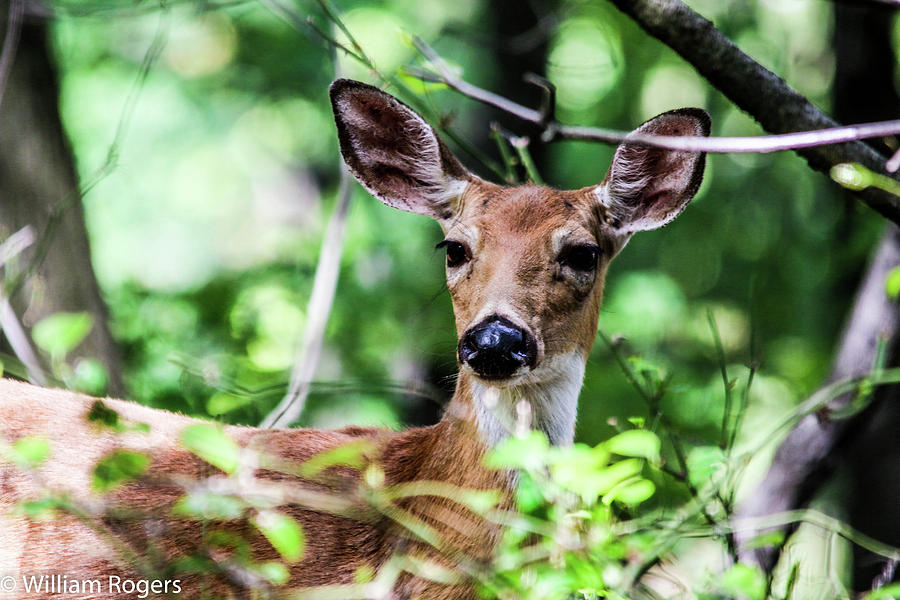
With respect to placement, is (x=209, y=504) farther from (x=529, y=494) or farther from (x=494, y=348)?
(x=494, y=348)

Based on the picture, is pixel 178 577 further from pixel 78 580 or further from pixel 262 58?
pixel 262 58

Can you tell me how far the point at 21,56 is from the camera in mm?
6172

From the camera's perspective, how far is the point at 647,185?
4.41 metres

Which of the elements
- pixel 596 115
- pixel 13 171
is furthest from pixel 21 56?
pixel 596 115

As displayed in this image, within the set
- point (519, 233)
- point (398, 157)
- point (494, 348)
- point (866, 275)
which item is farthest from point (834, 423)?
point (398, 157)

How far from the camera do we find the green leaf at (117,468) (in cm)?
249

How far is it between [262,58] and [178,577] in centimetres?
848

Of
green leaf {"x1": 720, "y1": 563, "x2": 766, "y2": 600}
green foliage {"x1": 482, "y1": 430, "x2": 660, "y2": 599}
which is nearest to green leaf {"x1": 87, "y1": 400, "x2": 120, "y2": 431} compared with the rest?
green foliage {"x1": 482, "y1": 430, "x2": 660, "y2": 599}

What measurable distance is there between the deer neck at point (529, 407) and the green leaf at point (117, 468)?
1.56 metres

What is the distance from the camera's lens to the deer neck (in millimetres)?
3873

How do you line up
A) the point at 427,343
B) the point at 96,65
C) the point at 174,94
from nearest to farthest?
1. the point at 427,343
2. the point at 96,65
3. the point at 174,94

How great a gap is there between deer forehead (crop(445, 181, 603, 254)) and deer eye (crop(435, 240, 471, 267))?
33 millimetres

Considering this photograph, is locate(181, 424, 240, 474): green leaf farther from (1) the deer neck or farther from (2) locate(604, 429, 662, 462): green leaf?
(1) the deer neck

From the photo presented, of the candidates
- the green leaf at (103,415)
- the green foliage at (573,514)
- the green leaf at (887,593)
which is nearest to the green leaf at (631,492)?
the green foliage at (573,514)
